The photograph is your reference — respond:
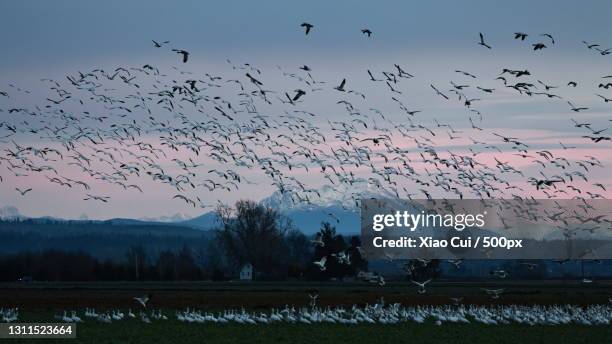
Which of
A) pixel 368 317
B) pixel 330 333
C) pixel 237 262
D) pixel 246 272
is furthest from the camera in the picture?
pixel 237 262

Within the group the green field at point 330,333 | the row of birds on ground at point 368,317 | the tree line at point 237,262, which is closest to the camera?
the green field at point 330,333

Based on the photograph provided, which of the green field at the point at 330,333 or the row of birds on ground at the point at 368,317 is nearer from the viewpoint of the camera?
the green field at the point at 330,333

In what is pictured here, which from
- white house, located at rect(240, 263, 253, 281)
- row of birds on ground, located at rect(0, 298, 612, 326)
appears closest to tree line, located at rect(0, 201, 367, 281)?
white house, located at rect(240, 263, 253, 281)

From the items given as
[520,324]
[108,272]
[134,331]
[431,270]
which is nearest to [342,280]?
[431,270]

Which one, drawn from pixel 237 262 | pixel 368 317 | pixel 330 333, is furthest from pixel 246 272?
pixel 330 333

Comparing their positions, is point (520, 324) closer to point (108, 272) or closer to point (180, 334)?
point (180, 334)

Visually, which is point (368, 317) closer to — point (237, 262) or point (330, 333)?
point (330, 333)

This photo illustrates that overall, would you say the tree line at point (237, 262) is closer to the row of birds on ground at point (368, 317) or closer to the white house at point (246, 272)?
the white house at point (246, 272)

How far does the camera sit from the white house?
568ft

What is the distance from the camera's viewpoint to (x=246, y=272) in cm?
17600

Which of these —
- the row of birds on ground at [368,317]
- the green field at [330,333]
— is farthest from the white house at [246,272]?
the green field at [330,333]

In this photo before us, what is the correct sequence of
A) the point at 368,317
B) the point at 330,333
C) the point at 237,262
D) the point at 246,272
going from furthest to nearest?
the point at 237,262, the point at 246,272, the point at 368,317, the point at 330,333

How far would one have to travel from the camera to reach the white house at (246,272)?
17310 centimetres

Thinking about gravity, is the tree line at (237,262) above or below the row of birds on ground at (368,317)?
above
